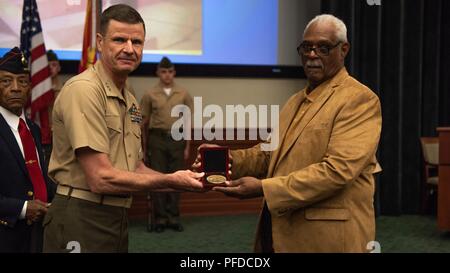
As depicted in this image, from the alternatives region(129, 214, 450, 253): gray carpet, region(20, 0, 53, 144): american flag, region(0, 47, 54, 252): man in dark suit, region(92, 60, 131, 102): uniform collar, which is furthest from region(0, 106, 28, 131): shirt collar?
region(20, 0, 53, 144): american flag

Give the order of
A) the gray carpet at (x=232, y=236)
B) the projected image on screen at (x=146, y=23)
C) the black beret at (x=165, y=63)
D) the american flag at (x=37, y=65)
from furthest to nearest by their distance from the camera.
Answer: the black beret at (x=165, y=63)
the projected image on screen at (x=146, y=23)
the american flag at (x=37, y=65)
the gray carpet at (x=232, y=236)

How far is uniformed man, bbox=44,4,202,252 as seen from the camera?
6.01 feet

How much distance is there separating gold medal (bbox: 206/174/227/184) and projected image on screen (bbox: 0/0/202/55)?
12.6 ft

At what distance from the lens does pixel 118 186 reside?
1842 millimetres

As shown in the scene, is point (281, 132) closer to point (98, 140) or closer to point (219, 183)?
point (219, 183)

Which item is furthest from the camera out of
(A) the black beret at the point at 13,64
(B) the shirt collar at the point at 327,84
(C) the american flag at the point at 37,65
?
(C) the american flag at the point at 37,65

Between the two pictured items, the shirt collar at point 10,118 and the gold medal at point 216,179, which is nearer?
the gold medal at point 216,179

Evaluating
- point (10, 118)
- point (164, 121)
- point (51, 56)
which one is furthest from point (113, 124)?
point (51, 56)

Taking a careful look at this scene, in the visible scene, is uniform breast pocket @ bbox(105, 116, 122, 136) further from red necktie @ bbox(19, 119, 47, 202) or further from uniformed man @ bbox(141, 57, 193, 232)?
uniformed man @ bbox(141, 57, 193, 232)

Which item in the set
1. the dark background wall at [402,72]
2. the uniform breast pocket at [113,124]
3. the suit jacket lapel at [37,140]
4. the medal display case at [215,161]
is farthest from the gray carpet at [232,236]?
the uniform breast pocket at [113,124]

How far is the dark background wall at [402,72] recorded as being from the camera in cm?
621

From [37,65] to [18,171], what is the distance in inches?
116

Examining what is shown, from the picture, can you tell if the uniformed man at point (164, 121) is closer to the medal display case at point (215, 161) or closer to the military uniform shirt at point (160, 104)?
the military uniform shirt at point (160, 104)

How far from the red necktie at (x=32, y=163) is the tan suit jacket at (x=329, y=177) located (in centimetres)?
98
